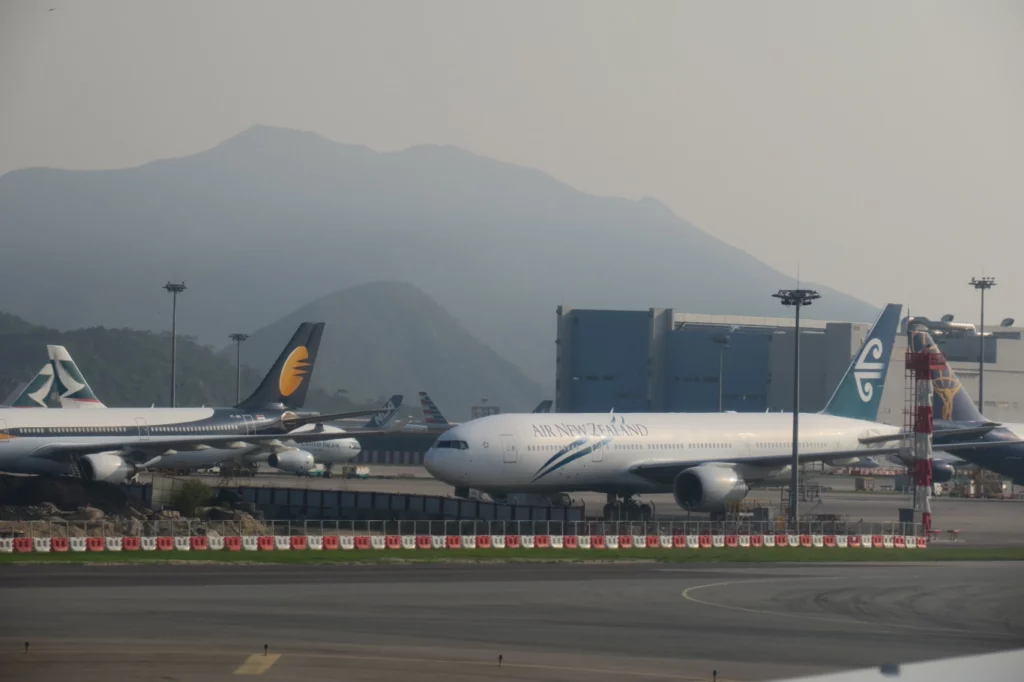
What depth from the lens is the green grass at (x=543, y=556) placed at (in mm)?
53281

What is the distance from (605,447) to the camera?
248ft

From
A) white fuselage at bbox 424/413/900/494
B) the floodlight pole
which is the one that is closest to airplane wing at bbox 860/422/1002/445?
white fuselage at bbox 424/413/900/494

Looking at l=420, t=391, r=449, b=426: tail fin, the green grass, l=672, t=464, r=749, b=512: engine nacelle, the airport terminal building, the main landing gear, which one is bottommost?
the green grass

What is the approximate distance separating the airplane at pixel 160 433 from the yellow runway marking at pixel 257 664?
174ft

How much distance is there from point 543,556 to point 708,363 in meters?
121

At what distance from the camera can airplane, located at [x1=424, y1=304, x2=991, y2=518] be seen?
72250mm

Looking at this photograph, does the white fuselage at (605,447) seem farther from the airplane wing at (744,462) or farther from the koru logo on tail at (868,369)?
the koru logo on tail at (868,369)

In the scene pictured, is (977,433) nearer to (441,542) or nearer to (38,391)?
(441,542)

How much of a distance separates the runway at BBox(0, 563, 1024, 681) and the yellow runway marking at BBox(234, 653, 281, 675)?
0.06 metres

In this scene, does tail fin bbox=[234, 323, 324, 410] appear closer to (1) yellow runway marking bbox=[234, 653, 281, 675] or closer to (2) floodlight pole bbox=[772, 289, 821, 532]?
(2) floodlight pole bbox=[772, 289, 821, 532]

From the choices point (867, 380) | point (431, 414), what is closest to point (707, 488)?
point (867, 380)

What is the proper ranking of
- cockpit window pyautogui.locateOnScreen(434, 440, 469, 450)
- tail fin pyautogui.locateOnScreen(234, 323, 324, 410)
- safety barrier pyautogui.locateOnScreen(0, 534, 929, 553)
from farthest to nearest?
1. tail fin pyautogui.locateOnScreen(234, 323, 324, 410)
2. cockpit window pyautogui.locateOnScreen(434, 440, 469, 450)
3. safety barrier pyautogui.locateOnScreen(0, 534, 929, 553)

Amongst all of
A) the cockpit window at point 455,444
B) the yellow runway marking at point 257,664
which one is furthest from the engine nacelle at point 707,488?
the yellow runway marking at point 257,664

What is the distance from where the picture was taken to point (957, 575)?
5156 centimetres
